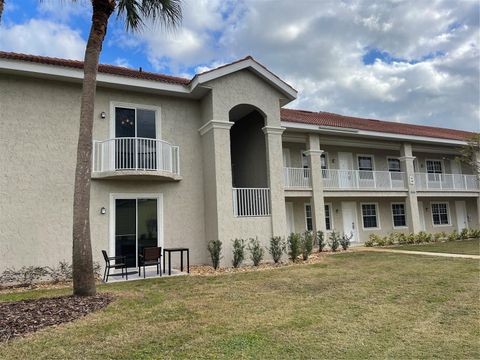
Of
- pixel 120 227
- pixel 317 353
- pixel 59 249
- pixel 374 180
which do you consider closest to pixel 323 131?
pixel 374 180

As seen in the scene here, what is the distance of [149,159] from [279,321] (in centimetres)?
813

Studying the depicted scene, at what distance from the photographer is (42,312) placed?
21.4 ft

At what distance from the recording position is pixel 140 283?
1007cm

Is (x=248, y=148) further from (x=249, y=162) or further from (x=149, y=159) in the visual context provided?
(x=149, y=159)

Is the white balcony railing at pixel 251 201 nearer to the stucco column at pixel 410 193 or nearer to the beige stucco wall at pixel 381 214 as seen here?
the beige stucco wall at pixel 381 214

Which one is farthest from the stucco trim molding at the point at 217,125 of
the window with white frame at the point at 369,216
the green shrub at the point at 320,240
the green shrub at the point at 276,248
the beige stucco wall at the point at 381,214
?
the window with white frame at the point at 369,216

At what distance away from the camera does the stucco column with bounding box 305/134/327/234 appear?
57.5ft

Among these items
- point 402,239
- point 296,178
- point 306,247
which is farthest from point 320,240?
point 402,239

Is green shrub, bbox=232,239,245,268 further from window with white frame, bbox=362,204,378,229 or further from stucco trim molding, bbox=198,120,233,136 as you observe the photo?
window with white frame, bbox=362,204,378,229

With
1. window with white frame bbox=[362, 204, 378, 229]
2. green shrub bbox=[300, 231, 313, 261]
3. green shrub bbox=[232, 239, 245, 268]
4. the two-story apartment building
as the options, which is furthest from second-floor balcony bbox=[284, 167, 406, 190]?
green shrub bbox=[232, 239, 245, 268]

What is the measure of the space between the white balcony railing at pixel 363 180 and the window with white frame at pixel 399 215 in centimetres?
215

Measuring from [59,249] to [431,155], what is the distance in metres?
24.2

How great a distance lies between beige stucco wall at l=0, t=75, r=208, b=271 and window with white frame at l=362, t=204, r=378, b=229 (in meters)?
13.5

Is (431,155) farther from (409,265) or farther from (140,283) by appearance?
(140,283)
